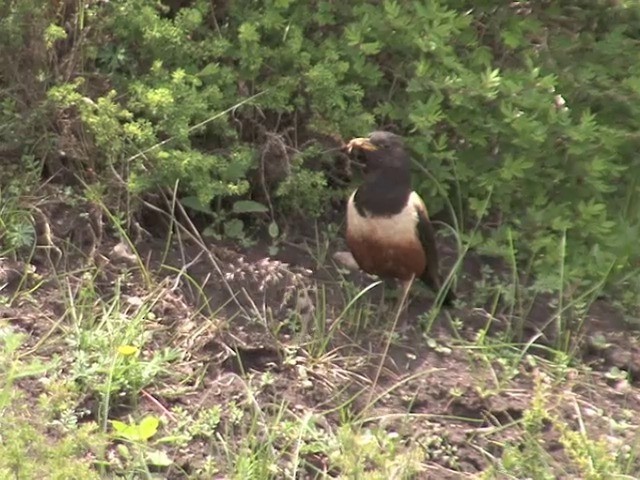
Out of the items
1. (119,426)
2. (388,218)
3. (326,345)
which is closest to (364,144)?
(388,218)

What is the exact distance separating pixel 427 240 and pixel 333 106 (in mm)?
707

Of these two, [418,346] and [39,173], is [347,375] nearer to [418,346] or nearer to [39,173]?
[418,346]

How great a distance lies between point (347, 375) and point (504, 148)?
1447mm

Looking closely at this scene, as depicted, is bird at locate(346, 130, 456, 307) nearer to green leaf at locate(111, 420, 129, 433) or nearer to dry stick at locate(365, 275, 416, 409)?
dry stick at locate(365, 275, 416, 409)

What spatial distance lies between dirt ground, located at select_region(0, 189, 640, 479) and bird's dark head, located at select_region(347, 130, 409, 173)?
519 millimetres

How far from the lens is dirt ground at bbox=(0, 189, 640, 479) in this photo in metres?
4.54

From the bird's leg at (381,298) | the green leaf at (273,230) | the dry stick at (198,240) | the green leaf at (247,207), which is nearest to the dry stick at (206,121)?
the dry stick at (198,240)

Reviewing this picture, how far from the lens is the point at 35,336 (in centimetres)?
467

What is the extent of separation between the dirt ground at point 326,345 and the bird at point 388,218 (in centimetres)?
18

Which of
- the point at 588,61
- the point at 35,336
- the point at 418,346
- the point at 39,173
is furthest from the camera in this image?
the point at 588,61

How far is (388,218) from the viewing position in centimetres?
534

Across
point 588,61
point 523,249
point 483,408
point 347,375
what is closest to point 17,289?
point 347,375

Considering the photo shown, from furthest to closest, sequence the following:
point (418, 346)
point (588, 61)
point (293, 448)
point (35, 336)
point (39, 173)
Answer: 1. point (588, 61)
2. point (39, 173)
3. point (418, 346)
4. point (35, 336)
5. point (293, 448)

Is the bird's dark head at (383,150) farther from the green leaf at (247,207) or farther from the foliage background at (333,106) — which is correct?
the green leaf at (247,207)
